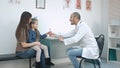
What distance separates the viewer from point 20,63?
4.44m

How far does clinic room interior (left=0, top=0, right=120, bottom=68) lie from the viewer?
13.0 ft

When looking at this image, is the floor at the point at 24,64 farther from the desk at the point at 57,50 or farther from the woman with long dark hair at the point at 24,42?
the woman with long dark hair at the point at 24,42

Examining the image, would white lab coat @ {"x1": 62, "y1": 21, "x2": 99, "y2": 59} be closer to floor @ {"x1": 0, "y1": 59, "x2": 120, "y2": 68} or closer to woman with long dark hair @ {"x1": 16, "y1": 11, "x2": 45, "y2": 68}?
woman with long dark hair @ {"x1": 16, "y1": 11, "x2": 45, "y2": 68}

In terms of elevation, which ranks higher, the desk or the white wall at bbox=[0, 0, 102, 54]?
the white wall at bbox=[0, 0, 102, 54]

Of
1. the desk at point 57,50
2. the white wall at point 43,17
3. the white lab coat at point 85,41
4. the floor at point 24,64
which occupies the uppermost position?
the white wall at point 43,17

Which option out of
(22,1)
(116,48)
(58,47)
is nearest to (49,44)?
(58,47)

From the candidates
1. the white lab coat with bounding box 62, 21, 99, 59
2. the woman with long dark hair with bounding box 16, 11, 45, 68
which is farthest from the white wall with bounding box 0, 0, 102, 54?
the white lab coat with bounding box 62, 21, 99, 59

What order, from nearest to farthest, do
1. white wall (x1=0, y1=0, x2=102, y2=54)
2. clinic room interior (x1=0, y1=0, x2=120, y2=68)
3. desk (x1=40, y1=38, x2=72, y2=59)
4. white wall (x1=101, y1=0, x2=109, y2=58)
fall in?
clinic room interior (x1=0, y1=0, x2=120, y2=68) → white wall (x1=0, y1=0, x2=102, y2=54) → desk (x1=40, y1=38, x2=72, y2=59) → white wall (x1=101, y1=0, x2=109, y2=58)

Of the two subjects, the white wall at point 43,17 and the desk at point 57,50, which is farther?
the desk at point 57,50

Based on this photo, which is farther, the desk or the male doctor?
the desk

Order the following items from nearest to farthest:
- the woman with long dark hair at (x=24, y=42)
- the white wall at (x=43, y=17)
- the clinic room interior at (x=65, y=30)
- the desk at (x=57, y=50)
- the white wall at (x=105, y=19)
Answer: the woman with long dark hair at (x=24, y=42), the clinic room interior at (x=65, y=30), the white wall at (x=43, y=17), the desk at (x=57, y=50), the white wall at (x=105, y=19)

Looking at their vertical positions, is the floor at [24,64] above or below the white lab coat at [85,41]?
below

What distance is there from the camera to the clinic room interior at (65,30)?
3.97 m

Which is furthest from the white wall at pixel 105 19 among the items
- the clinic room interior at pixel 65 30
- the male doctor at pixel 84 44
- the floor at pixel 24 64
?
the male doctor at pixel 84 44
